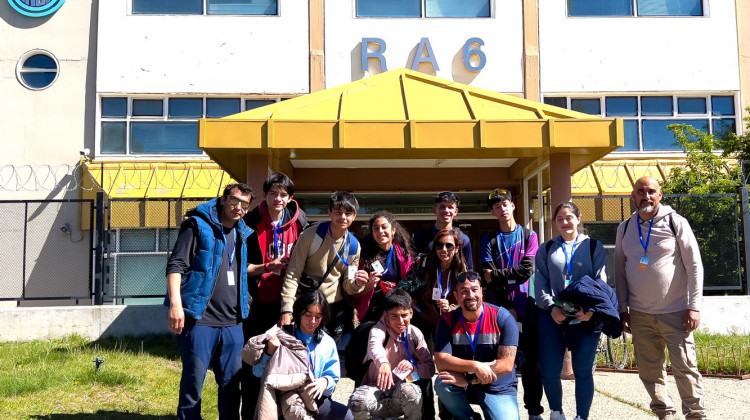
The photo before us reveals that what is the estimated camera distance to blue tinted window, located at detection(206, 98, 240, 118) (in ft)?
54.2

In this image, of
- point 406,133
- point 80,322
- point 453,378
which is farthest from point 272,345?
point 80,322

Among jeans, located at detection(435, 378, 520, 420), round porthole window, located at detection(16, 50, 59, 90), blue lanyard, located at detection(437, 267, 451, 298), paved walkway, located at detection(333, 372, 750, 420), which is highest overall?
round porthole window, located at detection(16, 50, 59, 90)

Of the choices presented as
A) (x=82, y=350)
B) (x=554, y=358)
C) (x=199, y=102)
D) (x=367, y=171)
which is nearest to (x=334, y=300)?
(x=554, y=358)

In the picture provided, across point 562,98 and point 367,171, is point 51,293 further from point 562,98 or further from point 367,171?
point 562,98

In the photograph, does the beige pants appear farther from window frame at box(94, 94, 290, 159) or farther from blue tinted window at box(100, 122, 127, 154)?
blue tinted window at box(100, 122, 127, 154)

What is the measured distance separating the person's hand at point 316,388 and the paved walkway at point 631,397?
6.49 ft

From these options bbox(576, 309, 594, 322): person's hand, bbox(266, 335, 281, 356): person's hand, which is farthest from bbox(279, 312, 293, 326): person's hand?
bbox(576, 309, 594, 322): person's hand

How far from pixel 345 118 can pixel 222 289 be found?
4.11 metres

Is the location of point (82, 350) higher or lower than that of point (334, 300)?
lower

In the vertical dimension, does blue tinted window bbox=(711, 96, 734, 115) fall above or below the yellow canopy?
above

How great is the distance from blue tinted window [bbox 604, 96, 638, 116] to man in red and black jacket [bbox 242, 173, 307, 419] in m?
13.2

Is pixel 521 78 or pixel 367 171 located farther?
pixel 521 78

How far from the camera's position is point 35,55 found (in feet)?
54.8

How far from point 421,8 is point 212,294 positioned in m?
13.1
